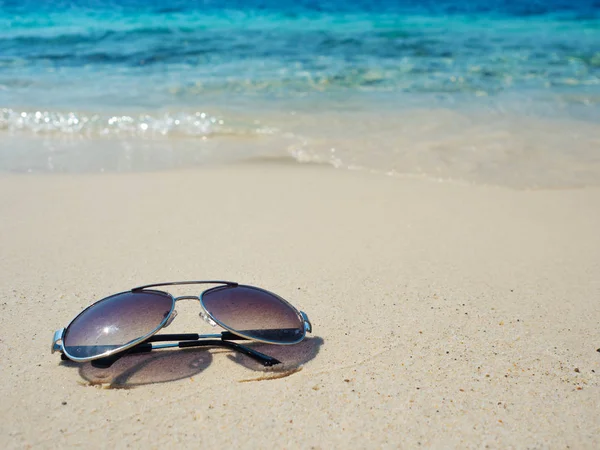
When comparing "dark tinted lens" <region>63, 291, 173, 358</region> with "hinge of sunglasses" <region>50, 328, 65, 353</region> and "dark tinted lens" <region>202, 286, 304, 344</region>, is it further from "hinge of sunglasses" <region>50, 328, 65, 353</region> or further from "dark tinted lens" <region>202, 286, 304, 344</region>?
"dark tinted lens" <region>202, 286, 304, 344</region>

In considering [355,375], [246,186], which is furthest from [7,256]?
[355,375]

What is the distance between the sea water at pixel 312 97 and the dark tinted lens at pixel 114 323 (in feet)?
7.18

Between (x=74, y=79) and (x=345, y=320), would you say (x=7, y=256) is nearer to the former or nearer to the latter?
(x=345, y=320)

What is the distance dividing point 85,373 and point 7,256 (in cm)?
100

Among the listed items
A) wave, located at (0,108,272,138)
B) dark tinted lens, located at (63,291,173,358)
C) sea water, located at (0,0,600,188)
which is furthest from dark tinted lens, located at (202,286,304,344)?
wave, located at (0,108,272,138)

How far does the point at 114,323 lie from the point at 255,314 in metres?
0.39

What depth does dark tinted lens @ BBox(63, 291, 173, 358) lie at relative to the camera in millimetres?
1579

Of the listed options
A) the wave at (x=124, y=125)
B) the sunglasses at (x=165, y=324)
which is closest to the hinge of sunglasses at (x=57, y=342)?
the sunglasses at (x=165, y=324)

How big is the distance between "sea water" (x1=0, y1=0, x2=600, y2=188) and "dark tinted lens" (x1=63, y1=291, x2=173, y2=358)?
2.19 meters

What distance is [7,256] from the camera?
239 cm

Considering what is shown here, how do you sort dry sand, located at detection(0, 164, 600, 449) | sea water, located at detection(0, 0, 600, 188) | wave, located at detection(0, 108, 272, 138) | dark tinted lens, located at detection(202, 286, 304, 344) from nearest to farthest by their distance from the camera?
dry sand, located at detection(0, 164, 600, 449) < dark tinted lens, located at detection(202, 286, 304, 344) < sea water, located at detection(0, 0, 600, 188) < wave, located at detection(0, 108, 272, 138)

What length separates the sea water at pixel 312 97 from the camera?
396cm

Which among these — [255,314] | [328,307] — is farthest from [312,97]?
[255,314]

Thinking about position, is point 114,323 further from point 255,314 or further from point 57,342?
point 255,314
